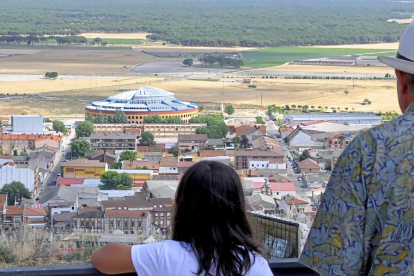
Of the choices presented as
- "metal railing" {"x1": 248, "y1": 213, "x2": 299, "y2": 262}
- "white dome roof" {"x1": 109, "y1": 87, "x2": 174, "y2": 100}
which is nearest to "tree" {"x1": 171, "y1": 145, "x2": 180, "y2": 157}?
"white dome roof" {"x1": 109, "y1": 87, "x2": 174, "y2": 100}

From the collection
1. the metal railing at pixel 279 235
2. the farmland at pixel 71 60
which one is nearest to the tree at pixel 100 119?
the farmland at pixel 71 60

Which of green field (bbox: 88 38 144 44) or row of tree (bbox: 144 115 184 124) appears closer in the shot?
row of tree (bbox: 144 115 184 124)

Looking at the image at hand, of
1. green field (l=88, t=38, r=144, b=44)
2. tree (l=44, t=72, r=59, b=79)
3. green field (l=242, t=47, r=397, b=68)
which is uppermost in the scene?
green field (l=88, t=38, r=144, b=44)

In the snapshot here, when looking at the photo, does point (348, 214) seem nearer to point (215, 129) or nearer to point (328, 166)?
point (328, 166)

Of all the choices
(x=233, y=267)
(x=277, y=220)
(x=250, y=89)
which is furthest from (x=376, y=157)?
(x=250, y=89)

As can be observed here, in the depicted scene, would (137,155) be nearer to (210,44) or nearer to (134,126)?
(134,126)

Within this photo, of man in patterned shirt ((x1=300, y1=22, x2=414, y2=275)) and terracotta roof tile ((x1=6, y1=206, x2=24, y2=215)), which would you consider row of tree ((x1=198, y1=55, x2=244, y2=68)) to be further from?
man in patterned shirt ((x1=300, y1=22, x2=414, y2=275))
